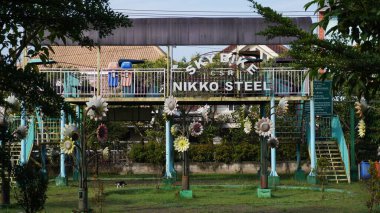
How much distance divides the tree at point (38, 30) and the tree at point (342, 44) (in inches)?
63.5

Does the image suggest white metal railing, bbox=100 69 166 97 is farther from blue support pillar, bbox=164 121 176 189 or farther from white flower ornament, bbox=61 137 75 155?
white flower ornament, bbox=61 137 75 155

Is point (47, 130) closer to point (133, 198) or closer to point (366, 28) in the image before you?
point (133, 198)

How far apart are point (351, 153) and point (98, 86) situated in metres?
10.0

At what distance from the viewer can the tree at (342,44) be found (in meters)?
6.44

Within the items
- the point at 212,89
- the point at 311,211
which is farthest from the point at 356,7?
the point at 212,89

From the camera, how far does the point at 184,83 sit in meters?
26.1

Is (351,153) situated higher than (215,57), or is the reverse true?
(215,57)

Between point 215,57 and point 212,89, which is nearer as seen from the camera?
point 212,89

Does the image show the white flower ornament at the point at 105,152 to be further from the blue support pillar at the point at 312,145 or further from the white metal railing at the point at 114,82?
the blue support pillar at the point at 312,145

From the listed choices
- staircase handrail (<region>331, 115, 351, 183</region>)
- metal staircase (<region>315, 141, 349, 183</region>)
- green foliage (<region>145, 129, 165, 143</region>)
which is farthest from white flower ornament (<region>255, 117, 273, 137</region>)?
green foliage (<region>145, 129, 165, 143</region>)

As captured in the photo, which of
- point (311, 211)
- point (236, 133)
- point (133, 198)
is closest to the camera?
point (311, 211)

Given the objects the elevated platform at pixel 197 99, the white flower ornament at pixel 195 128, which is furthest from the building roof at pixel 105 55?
the white flower ornament at pixel 195 128

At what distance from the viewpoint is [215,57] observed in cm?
2855

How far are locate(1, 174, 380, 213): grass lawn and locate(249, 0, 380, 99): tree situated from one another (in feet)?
31.9
